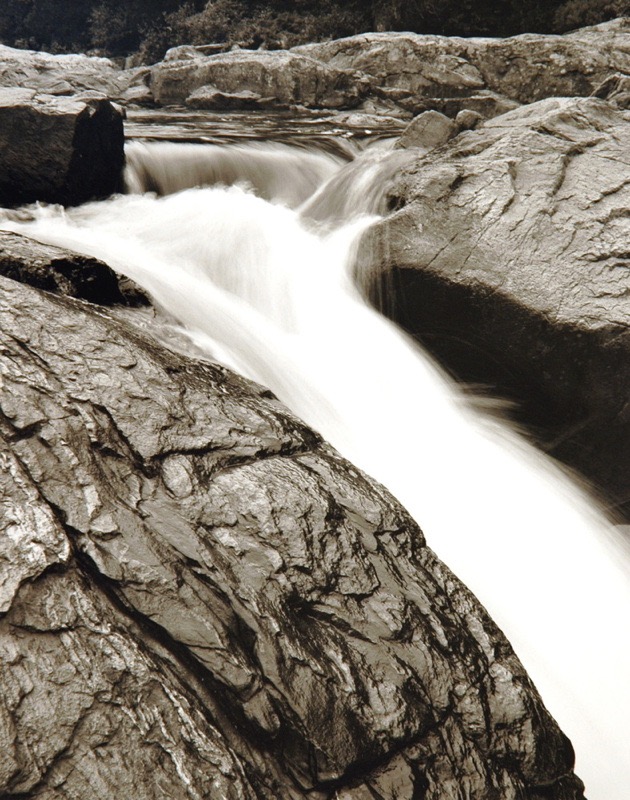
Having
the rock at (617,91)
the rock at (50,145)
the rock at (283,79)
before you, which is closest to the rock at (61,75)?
the rock at (283,79)

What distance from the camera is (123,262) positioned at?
4.71 metres

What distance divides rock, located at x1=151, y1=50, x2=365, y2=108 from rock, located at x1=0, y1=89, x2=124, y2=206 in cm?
615

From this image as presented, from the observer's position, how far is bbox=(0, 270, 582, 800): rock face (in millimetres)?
1637

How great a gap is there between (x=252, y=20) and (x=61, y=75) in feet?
17.4

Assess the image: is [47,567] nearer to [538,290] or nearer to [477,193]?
[538,290]

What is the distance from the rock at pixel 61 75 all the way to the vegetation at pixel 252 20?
290cm

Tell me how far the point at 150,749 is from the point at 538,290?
3.78m

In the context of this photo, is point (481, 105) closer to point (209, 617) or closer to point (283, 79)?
point (283, 79)

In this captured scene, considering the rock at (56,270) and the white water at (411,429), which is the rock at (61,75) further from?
the rock at (56,270)

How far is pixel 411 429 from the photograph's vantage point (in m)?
4.03

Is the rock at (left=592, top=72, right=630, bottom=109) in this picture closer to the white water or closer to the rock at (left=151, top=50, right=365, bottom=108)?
the white water

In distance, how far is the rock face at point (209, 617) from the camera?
5.37ft

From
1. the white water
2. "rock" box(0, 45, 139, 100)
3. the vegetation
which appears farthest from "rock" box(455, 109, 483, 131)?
"rock" box(0, 45, 139, 100)

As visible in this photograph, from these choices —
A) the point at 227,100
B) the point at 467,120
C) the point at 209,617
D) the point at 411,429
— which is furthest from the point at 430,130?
the point at 209,617
